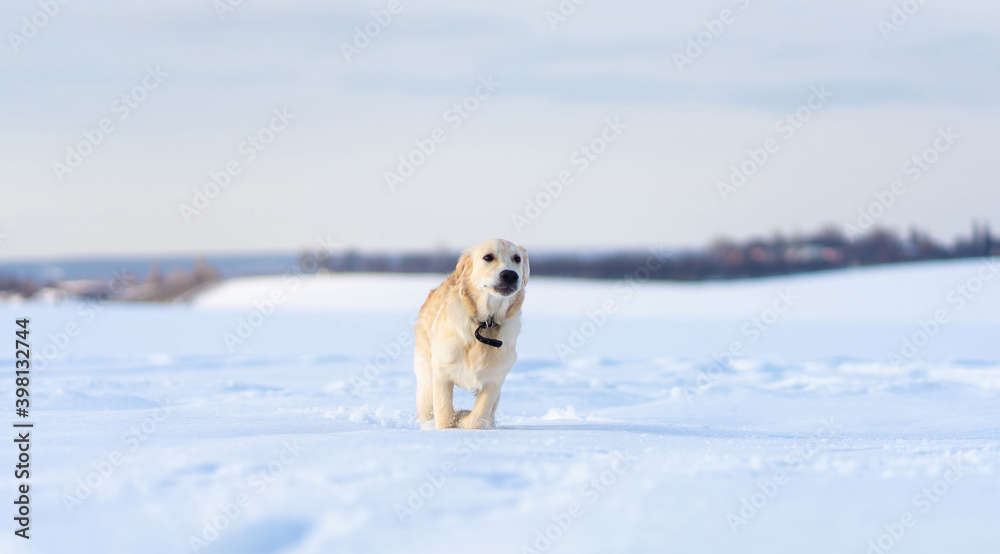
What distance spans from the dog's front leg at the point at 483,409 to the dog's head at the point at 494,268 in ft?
1.43

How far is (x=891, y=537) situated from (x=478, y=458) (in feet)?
3.77

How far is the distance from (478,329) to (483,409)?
36 cm

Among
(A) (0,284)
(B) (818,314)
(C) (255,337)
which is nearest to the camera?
(C) (255,337)

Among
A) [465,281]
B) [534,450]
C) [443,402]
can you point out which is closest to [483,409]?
[443,402]

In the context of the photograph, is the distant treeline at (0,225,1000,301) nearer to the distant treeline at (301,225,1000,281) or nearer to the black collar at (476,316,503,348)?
the distant treeline at (301,225,1000,281)

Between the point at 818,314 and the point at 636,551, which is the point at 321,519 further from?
the point at 818,314

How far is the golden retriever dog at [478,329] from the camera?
3.43 m

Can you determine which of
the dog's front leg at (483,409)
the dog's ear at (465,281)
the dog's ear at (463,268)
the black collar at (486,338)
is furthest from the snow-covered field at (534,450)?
the dog's ear at (463,268)

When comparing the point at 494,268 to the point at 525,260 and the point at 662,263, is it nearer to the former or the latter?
the point at 525,260

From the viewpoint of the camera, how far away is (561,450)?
2.66 meters

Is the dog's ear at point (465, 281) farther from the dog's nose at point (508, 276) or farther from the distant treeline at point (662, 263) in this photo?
the distant treeline at point (662, 263)

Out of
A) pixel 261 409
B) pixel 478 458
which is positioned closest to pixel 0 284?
pixel 261 409

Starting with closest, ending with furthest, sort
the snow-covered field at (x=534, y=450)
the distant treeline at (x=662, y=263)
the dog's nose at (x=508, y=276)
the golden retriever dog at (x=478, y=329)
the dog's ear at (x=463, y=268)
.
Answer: the snow-covered field at (x=534, y=450), the dog's nose at (x=508, y=276), the golden retriever dog at (x=478, y=329), the dog's ear at (x=463, y=268), the distant treeline at (x=662, y=263)

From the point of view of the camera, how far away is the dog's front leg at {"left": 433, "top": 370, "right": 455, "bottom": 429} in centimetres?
362
